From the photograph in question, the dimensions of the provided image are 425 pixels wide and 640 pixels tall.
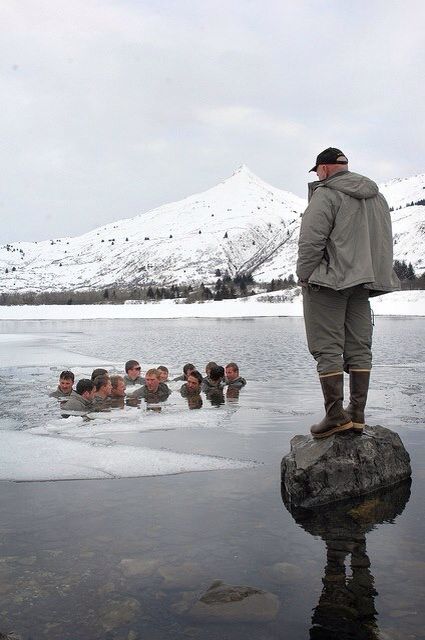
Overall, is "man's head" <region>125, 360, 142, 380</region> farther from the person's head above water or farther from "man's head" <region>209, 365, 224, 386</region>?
the person's head above water

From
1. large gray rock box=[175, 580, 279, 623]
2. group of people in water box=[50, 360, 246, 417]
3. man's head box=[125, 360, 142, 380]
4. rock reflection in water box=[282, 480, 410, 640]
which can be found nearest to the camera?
rock reflection in water box=[282, 480, 410, 640]

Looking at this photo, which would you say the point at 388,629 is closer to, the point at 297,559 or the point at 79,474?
the point at 297,559

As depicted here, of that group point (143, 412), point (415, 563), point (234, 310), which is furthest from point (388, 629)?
point (234, 310)

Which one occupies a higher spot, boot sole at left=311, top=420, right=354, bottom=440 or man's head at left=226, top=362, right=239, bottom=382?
boot sole at left=311, top=420, right=354, bottom=440

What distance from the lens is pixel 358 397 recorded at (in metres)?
5.95

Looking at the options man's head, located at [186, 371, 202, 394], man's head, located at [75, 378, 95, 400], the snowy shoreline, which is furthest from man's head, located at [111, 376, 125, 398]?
the snowy shoreline

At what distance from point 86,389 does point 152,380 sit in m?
1.62

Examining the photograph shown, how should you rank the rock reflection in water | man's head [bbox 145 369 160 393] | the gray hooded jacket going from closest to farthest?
the rock reflection in water → the gray hooded jacket → man's head [bbox 145 369 160 393]

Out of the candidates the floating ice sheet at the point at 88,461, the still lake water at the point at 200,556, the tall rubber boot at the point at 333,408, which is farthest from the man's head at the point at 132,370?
the tall rubber boot at the point at 333,408

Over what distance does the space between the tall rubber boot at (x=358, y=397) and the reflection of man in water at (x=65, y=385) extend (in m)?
8.21

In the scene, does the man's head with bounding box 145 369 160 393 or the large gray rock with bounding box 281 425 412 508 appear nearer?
the large gray rock with bounding box 281 425 412 508

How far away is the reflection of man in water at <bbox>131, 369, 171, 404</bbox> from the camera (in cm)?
1295

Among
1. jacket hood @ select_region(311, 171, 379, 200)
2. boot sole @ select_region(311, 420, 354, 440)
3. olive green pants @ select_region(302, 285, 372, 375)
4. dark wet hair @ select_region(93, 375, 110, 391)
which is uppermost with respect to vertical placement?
jacket hood @ select_region(311, 171, 379, 200)

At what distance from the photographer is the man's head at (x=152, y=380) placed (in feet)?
42.2
